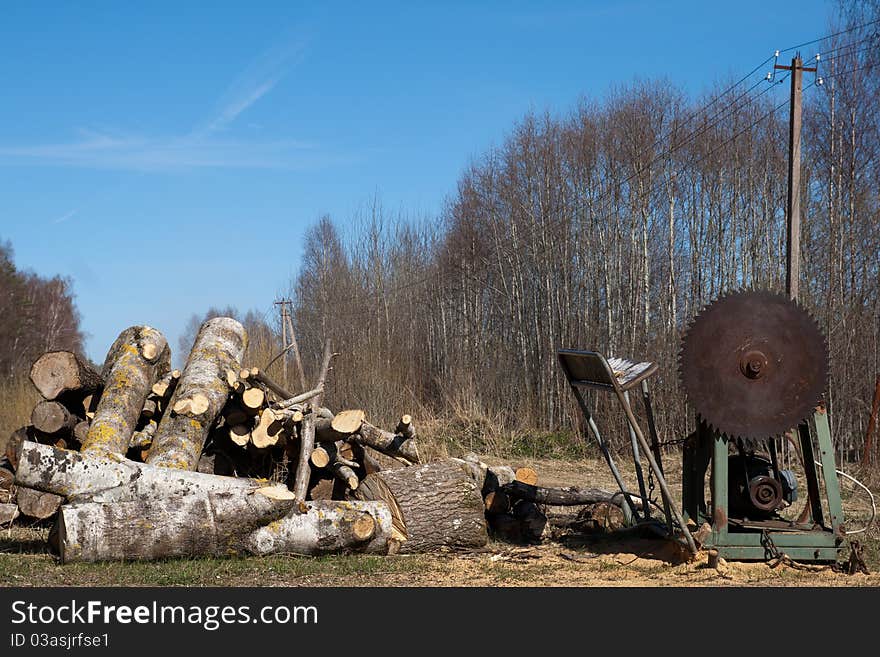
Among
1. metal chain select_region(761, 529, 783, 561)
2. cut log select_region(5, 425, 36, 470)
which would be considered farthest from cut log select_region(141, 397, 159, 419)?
metal chain select_region(761, 529, 783, 561)

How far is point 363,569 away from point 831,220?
41.4 ft

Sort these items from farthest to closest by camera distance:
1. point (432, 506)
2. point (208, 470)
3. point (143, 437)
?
point (143, 437)
point (208, 470)
point (432, 506)

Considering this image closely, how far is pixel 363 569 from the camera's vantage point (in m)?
7.86

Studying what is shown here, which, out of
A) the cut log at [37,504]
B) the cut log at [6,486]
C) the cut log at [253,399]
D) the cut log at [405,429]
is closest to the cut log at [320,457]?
the cut log at [253,399]

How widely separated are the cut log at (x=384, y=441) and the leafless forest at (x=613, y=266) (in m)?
7.42

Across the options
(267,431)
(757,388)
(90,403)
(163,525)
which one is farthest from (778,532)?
(90,403)

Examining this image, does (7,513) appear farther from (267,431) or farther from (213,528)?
(213,528)

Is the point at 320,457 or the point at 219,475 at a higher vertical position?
the point at 320,457

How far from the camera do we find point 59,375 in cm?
1034

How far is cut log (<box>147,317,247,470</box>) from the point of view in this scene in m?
9.05

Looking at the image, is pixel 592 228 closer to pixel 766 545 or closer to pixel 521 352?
pixel 521 352

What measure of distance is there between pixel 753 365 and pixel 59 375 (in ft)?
24.4

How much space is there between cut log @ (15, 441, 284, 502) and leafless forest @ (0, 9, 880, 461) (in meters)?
7.36

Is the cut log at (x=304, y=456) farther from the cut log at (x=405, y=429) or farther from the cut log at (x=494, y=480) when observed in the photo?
the cut log at (x=494, y=480)
